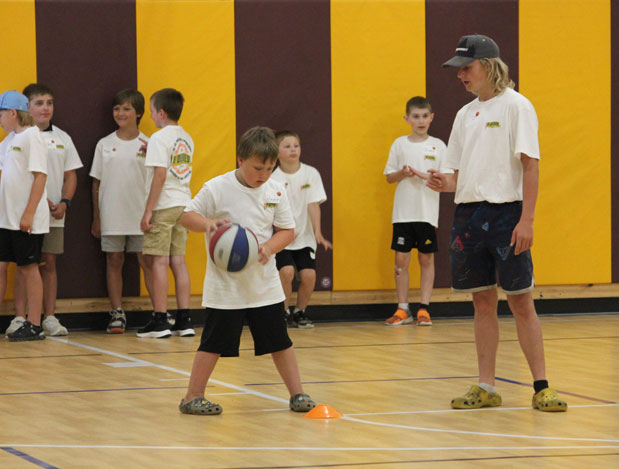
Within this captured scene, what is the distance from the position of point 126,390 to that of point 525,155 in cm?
271

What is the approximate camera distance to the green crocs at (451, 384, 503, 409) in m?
5.67

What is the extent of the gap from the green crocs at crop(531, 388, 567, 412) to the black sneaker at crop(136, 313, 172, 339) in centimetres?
414

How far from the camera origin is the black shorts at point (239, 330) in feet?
18.1

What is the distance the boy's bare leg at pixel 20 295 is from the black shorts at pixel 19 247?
0.38 metres

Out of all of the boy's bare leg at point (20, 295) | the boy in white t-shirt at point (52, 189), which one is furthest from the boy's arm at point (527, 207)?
the boy's bare leg at point (20, 295)

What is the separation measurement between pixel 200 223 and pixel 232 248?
0.79 feet

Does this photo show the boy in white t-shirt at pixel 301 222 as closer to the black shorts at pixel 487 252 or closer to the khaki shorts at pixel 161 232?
the khaki shorts at pixel 161 232

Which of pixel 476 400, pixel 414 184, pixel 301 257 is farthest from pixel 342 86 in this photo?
pixel 476 400

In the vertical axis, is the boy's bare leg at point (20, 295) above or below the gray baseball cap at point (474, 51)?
below

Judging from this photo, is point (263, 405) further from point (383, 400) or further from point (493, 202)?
point (493, 202)

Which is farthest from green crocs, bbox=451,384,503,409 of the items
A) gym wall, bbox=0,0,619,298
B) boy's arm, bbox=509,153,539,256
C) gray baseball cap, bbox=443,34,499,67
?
gym wall, bbox=0,0,619,298

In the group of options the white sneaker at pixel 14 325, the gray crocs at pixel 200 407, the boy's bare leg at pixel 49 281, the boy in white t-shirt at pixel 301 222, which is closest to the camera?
the gray crocs at pixel 200 407

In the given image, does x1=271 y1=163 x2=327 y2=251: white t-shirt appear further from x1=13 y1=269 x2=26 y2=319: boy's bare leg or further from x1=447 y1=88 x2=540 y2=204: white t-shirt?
x1=447 y1=88 x2=540 y2=204: white t-shirt

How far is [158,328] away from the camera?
8977mm
